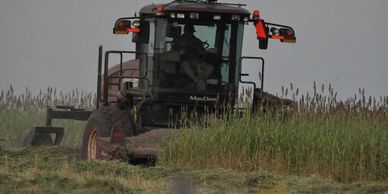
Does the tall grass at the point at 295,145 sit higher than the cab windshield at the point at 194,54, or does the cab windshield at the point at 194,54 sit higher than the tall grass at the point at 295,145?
the cab windshield at the point at 194,54

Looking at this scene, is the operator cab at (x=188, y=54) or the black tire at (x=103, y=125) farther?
the operator cab at (x=188, y=54)

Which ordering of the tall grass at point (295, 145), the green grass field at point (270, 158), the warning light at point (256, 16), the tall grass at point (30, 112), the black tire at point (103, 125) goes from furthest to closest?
the tall grass at point (30, 112) → the warning light at point (256, 16) → the black tire at point (103, 125) → the tall grass at point (295, 145) → the green grass field at point (270, 158)

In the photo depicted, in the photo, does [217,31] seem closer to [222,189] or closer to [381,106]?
[381,106]

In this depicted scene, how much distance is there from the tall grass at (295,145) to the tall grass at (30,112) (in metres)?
6.87

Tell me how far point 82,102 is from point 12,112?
1675 mm

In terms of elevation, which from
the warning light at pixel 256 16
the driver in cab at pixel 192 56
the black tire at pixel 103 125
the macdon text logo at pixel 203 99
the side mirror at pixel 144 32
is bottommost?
the black tire at pixel 103 125

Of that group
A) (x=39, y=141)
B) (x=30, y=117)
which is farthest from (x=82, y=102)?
(x=39, y=141)

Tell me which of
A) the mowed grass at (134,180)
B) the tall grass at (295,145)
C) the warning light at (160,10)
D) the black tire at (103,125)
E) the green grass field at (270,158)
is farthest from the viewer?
the warning light at (160,10)

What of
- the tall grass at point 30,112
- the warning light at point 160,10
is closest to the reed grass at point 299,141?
the warning light at point 160,10

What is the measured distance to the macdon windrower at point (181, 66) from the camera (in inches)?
566

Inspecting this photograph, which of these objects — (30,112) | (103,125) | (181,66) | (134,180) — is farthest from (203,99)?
(30,112)

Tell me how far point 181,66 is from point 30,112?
9150 mm

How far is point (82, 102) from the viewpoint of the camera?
23.7 metres

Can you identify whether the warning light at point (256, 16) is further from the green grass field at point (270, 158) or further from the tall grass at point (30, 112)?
the tall grass at point (30, 112)
